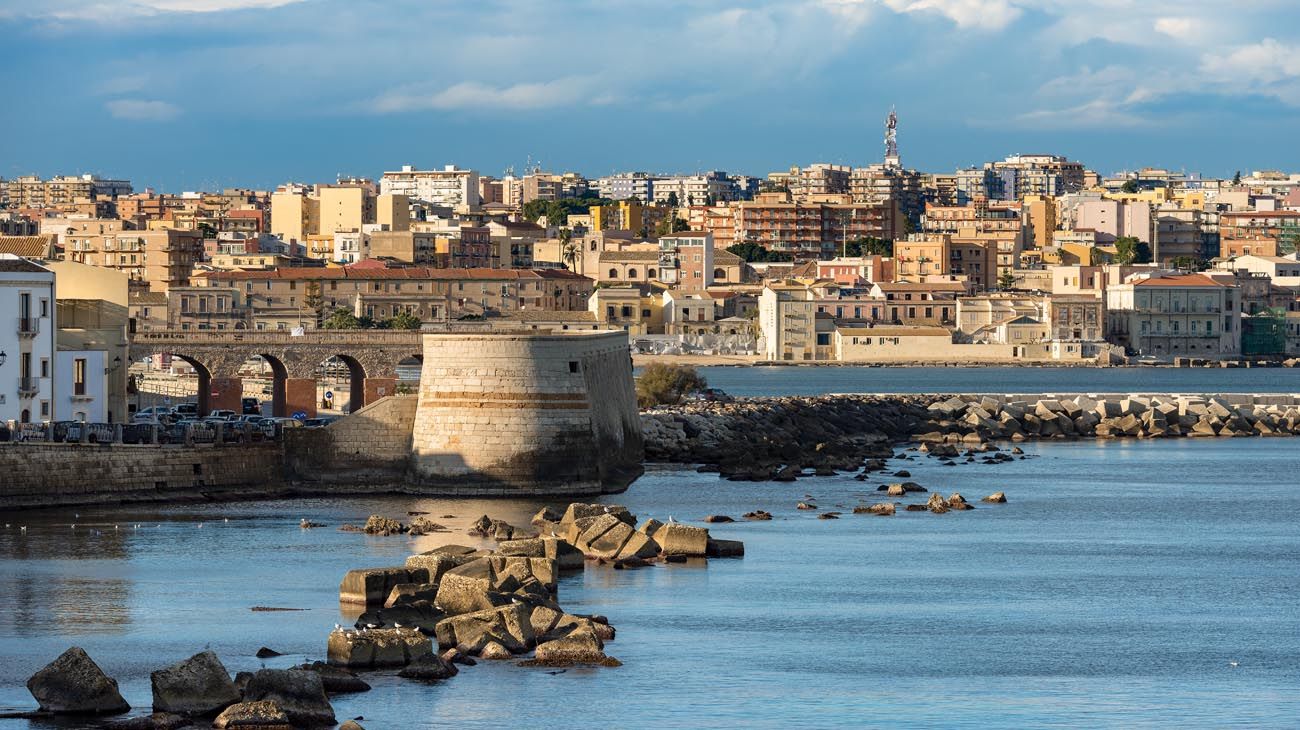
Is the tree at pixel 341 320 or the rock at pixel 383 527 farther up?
the tree at pixel 341 320

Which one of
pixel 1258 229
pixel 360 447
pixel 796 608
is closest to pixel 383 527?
pixel 360 447

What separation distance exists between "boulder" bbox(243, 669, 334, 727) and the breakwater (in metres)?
29.1

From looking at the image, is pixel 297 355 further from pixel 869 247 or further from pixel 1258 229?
pixel 1258 229

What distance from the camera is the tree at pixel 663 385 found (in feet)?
237

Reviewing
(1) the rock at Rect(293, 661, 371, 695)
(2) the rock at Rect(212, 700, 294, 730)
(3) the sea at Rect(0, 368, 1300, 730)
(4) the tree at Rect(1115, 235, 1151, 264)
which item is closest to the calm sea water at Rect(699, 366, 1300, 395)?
(4) the tree at Rect(1115, 235, 1151, 264)

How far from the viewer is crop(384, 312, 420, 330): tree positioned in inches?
3873

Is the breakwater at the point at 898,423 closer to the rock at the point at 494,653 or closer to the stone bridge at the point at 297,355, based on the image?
the stone bridge at the point at 297,355

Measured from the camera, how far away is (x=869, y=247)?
586 feet

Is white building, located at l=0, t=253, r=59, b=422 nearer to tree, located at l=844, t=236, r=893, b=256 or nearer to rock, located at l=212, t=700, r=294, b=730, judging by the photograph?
rock, located at l=212, t=700, r=294, b=730

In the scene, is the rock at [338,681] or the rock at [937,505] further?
the rock at [937,505]

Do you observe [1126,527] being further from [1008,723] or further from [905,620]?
[1008,723]

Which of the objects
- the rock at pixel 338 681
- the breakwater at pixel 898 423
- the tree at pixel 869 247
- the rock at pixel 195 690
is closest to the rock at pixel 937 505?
the breakwater at pixel 898 423

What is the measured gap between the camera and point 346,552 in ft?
118

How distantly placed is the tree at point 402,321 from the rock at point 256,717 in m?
73.5
